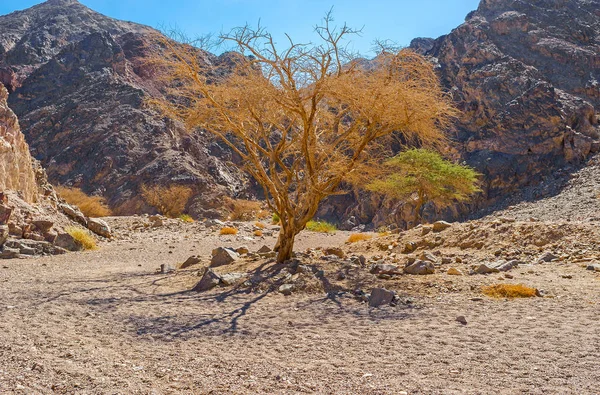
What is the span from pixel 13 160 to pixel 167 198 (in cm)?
2310

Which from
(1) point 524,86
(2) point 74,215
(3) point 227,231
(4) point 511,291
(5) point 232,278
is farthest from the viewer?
(1) point 524,86

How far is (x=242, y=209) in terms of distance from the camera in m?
37.4

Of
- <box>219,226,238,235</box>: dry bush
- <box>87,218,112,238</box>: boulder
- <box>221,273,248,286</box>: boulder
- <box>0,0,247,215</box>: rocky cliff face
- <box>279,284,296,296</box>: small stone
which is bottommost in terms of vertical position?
<box>279,284,296,296</box>: small stone

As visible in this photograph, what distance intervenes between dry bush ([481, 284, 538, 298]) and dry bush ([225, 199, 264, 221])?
28953 mm

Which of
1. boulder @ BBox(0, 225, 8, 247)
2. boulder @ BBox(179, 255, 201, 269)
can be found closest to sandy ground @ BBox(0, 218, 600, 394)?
boulder @ BBox(179, 255, 201, 269)

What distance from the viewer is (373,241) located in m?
12.1

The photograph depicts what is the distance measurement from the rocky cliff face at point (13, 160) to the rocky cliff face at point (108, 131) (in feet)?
67.7

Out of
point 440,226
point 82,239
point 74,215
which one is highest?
point 74,215

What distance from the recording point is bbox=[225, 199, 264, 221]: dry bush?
35.0m

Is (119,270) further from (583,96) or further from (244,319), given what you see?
(583,96)

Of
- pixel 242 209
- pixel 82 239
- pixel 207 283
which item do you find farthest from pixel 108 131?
pixel 207 283

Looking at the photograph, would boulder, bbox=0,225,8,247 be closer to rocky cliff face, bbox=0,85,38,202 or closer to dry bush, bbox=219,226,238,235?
rocky cliff face, bbox=0,85,38,202

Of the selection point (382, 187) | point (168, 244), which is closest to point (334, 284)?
point (168, 244)

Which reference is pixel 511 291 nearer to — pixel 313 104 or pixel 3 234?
pixel 313 104
